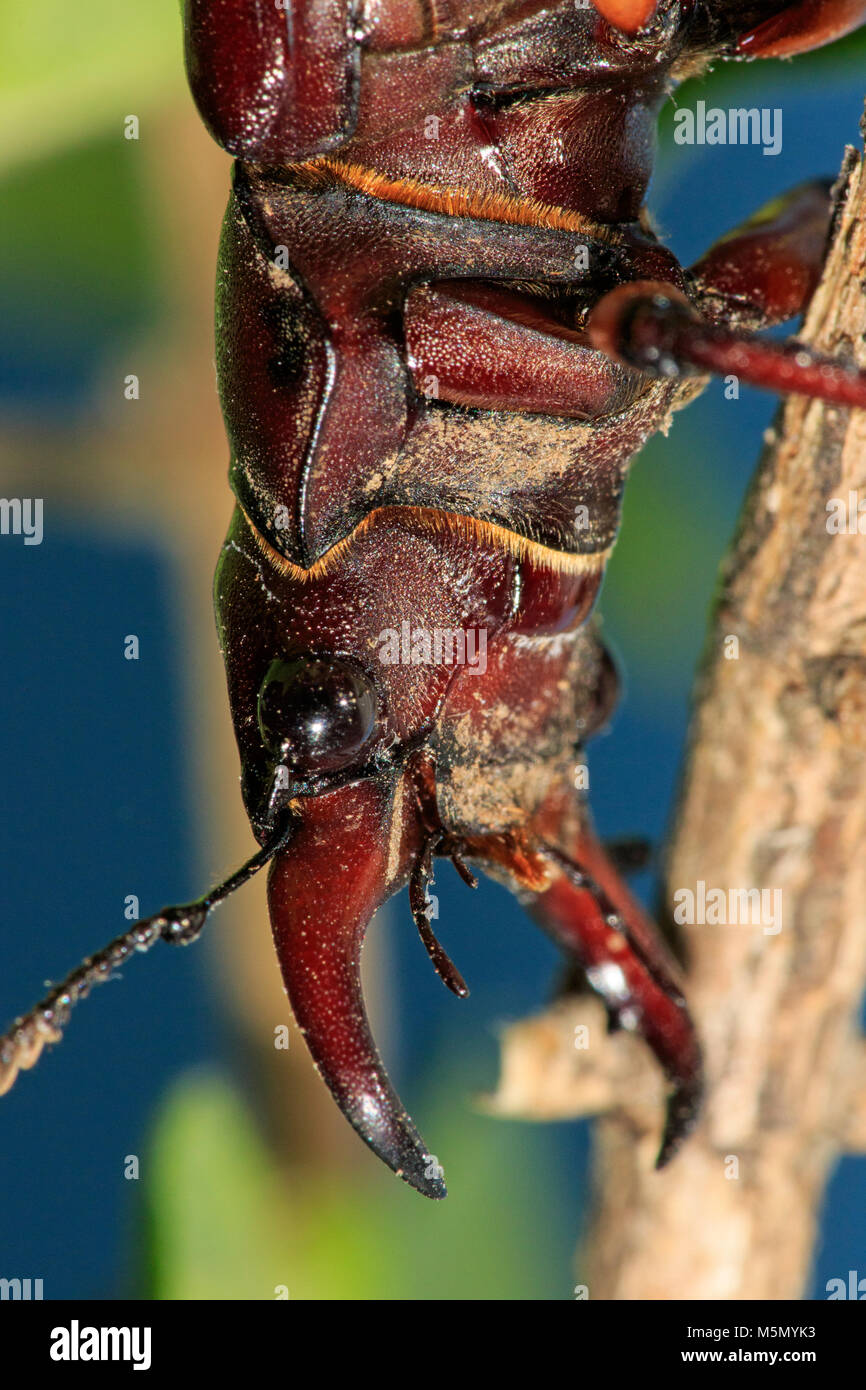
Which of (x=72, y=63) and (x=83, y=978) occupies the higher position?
(x=72, y=63)

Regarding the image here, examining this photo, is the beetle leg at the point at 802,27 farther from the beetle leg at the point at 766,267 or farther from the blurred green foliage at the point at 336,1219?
the blurred green foliage at the point at 336,1219

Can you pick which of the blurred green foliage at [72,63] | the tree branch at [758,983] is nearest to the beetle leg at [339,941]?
the tree branch at [758,983]

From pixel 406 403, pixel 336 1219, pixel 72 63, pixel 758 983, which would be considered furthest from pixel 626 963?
pixel 72 63

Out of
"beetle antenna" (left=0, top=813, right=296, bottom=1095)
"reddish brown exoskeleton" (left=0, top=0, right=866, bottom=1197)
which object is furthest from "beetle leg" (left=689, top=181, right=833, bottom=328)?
"beetle antenna" (left=0, top=813, right=296, bottom=1095)

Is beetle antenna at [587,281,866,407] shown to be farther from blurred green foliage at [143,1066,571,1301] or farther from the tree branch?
blurred green foliage at [143,1066,571,1301]

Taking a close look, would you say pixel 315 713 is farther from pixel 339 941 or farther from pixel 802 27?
pixel 802 27

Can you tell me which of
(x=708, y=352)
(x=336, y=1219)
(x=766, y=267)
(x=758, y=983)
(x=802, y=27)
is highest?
(x=802, y=27)

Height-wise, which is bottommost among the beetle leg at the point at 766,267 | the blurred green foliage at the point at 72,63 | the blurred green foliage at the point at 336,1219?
the blurred green foliage at the point at 336,1219
